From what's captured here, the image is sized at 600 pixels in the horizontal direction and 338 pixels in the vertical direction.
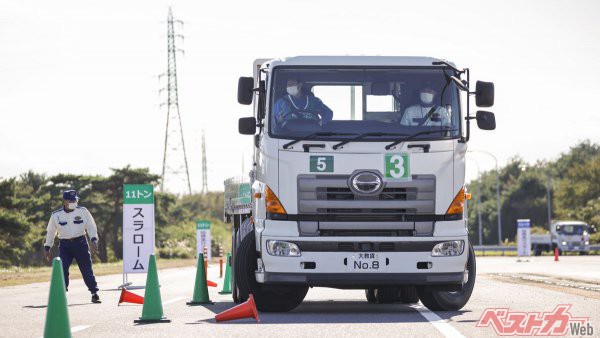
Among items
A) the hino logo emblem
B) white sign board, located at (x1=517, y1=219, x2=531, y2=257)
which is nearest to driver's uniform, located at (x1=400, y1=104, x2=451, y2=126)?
the hino logo emblem

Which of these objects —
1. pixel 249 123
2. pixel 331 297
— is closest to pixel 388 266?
pixel 249 123

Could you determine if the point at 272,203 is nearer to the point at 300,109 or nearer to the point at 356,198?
the point at 356,198

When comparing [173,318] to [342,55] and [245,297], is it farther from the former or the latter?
[342,55]

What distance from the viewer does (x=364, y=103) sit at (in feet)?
50.7

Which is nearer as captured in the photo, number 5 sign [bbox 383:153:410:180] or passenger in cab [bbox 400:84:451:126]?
number 5 sign [bbox 383:153:410:180]

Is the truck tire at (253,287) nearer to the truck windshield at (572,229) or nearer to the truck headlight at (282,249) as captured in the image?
the truck headlight at (282,249)

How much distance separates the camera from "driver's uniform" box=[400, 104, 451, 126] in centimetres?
1538

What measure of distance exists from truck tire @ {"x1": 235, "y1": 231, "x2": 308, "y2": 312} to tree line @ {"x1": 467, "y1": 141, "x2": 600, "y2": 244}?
2973 inches

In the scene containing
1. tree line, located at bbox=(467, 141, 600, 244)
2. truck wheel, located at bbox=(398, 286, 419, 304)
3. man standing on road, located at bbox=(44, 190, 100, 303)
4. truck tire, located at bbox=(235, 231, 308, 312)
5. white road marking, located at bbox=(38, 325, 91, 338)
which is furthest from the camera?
tree line, located at bbox=(467, 141, 600, 244)

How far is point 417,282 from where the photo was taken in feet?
49.6

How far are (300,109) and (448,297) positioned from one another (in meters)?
3.43

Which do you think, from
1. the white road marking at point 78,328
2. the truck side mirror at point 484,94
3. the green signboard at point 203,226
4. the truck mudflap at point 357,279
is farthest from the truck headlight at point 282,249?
the green signboard at point 203,226

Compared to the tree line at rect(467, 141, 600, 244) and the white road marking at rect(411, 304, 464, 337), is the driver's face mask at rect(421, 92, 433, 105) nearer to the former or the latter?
the white road marking at rect(411, 304, 464, 337)

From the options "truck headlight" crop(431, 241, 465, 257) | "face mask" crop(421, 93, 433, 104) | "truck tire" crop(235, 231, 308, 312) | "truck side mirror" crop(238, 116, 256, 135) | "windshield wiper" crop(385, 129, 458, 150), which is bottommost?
"truck tire" crop(235, 231, 308, 312)
